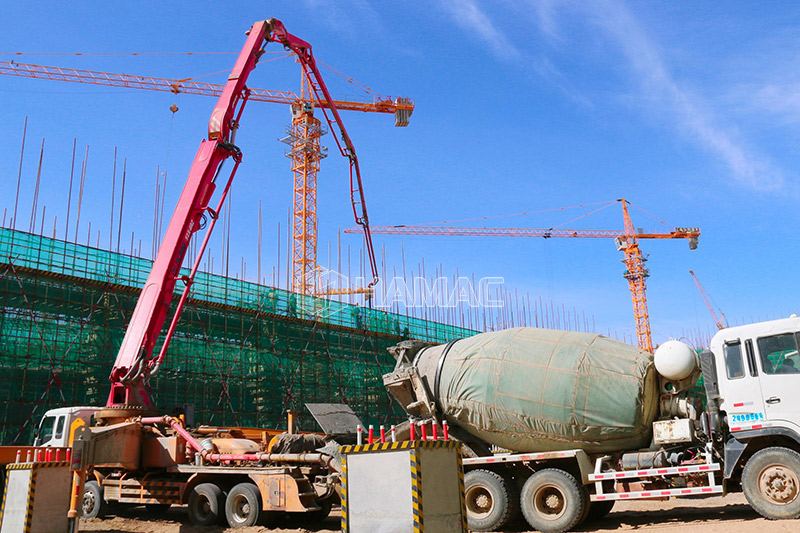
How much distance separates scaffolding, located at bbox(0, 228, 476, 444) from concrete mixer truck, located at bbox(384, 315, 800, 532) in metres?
8.65

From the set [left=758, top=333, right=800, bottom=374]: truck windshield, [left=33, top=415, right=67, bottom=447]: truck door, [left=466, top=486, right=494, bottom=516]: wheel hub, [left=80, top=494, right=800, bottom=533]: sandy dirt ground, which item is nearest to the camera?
[left=80, top=494, right=800, bottom=533]: sandy dirt ground

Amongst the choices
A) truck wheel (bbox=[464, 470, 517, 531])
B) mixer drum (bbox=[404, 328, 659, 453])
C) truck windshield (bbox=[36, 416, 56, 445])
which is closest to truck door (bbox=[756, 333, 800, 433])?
mixer drum (bbox=[404, 328, 659, 453])

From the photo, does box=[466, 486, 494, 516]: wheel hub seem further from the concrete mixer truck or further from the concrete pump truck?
the concrete pump truck

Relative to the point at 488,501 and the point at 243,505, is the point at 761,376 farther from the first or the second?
the point at 243,505

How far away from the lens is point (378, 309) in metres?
40.5

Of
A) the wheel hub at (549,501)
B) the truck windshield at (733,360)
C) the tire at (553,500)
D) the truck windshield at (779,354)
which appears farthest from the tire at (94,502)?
the truck windshield at (779,354)

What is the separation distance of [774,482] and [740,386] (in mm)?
1623

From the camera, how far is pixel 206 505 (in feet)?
47.1

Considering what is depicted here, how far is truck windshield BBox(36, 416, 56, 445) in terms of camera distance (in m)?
17.1

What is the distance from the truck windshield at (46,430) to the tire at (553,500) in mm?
12054

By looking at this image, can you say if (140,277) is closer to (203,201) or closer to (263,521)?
(203,201)

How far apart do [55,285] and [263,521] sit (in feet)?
54.0

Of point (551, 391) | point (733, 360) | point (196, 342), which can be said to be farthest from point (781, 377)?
point (196, 342)

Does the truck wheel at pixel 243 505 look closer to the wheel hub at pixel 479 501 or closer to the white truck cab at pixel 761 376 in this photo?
the wheel hub at pixel 479 501
